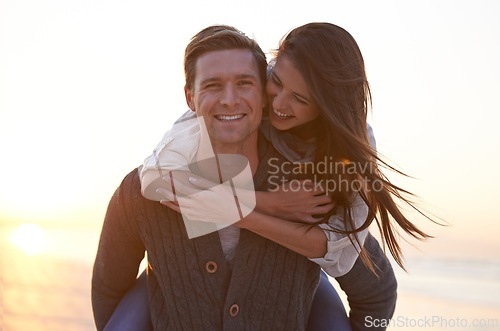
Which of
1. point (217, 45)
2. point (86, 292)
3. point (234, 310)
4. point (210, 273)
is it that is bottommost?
point (86, 292)

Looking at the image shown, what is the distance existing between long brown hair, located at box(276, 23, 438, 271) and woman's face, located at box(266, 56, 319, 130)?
0.11ft

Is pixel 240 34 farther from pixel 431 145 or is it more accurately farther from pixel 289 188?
pixel 431 145

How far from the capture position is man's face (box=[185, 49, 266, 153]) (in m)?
3.17

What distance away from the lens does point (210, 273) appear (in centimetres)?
318

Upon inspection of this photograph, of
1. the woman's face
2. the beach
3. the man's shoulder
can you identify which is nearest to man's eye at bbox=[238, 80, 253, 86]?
the woman's face

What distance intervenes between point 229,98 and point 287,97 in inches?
11.5

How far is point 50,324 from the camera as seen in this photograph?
22.2 ft

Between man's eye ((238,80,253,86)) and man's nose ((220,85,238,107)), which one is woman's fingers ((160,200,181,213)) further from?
man's eye ((238,80,253,86))

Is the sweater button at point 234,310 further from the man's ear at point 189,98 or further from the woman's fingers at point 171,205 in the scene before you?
the man's ear at point 189,98

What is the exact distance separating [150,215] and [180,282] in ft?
0.93

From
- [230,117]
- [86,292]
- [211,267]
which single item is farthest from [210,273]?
[86,292]

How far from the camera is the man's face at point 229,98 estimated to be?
317cm

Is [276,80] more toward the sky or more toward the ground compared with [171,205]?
more toward the sky

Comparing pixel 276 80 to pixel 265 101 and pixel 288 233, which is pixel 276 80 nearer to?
pixel 265 101
